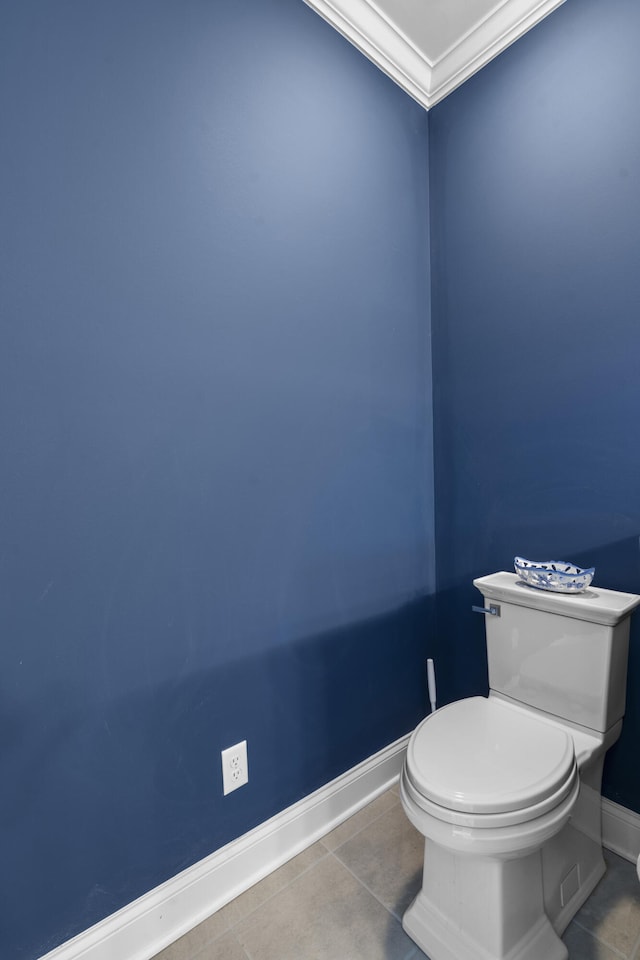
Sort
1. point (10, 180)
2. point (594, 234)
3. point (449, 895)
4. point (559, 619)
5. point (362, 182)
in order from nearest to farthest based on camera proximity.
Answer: point (10, 180)
point (449, 895)
point (559, 619)
point (594, 234)
point (362, 182)

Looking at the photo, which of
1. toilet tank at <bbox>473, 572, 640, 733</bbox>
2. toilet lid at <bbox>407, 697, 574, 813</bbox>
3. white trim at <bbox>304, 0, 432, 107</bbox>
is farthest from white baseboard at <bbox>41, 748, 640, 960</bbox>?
white trim at <bbox>304, 0, 432, 107</bbox>

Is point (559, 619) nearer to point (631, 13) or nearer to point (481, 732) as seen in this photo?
point (481, 732)

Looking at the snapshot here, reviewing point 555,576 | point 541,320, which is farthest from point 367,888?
point 541,320

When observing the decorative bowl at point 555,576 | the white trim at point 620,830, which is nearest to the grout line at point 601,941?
the white trim at point 620,830

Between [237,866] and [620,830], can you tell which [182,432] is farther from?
[620,830]

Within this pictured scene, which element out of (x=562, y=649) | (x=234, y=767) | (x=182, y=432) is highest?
(x=182, y=432)

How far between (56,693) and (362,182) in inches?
68.1

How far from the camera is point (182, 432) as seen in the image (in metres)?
1.17

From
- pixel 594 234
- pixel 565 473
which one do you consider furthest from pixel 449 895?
pixel 594 234

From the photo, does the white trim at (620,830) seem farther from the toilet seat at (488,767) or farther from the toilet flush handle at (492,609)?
the toilet flush handle at (492,609)

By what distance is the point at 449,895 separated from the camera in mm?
1089

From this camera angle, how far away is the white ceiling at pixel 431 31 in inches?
58.9

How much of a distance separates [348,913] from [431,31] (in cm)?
272

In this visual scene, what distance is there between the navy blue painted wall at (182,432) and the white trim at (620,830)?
2.30 feet
